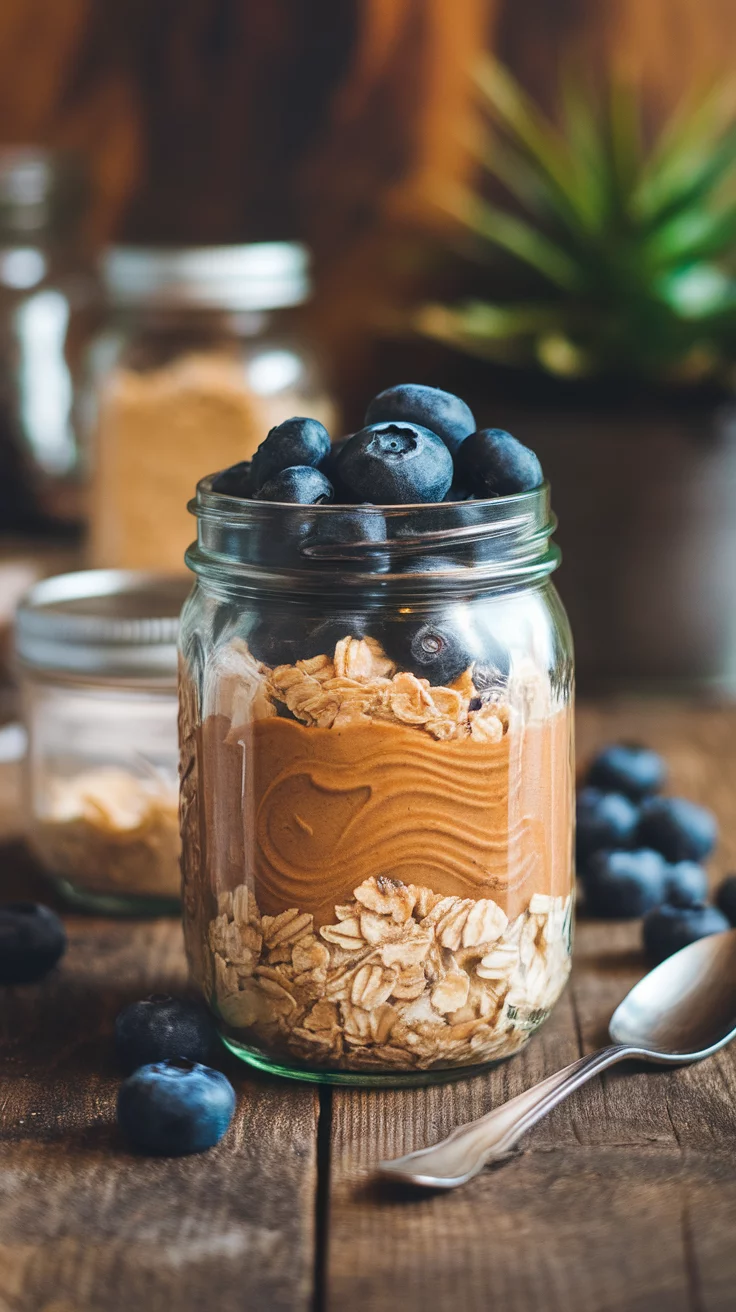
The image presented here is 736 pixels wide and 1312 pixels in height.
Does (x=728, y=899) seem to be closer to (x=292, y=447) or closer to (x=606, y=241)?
(x=292, y=447)

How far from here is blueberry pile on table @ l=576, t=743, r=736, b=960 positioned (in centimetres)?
99

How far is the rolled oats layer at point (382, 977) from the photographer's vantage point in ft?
2.50

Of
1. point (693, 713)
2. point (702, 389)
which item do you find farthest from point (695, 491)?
point (693, 713)

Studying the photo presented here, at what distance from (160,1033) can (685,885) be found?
1.40 ft

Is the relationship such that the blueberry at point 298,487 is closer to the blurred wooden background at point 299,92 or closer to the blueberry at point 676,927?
the blueberry at point 676,927

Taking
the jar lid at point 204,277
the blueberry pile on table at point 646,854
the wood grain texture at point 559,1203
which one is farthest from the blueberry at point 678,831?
the jar lid at point 204,277

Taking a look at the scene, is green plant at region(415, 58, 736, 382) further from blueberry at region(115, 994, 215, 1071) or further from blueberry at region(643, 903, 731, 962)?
blueberry at region(115, 994, 215, 1071)

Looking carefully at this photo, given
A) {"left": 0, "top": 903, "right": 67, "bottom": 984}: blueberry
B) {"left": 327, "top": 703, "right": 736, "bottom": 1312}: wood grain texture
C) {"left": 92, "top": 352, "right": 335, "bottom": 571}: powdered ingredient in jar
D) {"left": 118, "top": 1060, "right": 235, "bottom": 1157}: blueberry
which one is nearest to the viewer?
{"left": 327, "top": 703, "right": 736, "bottom": 1312}: wood grain texture

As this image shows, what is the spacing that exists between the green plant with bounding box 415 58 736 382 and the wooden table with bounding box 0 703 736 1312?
92 centimetres

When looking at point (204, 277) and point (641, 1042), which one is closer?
point (641, 1042)

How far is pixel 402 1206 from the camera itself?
69cm

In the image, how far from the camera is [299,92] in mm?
1762

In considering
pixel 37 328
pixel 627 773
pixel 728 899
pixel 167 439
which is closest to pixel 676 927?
pixel 728 899

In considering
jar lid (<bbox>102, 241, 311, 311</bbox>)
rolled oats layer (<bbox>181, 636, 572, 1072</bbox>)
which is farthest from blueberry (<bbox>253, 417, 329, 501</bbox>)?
jar lid (<bbox>102, 241, 311, 311</bbox>)
